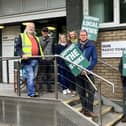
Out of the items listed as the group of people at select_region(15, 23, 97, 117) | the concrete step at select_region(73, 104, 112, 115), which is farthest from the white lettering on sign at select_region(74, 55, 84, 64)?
the concrete step at select_region(73, 104, 112, 115)

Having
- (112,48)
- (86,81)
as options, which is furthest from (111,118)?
(112,48)

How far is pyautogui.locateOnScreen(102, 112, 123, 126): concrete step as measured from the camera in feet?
22.9

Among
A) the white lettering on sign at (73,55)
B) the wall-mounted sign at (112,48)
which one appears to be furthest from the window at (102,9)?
the white lettering on sign at (73,55)

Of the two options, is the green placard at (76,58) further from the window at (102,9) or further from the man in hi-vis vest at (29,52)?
the window at (102,9)

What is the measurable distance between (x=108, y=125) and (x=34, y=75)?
1.82m

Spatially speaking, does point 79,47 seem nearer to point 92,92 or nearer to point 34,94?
point 92,92

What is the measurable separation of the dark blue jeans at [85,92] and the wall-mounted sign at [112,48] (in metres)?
1.53

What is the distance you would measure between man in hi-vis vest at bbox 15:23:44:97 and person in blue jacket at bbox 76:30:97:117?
3.10 feet

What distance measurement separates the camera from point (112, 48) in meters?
8.16

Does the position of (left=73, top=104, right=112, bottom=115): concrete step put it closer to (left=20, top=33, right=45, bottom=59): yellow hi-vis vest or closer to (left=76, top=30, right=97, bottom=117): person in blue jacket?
(left=76, top=30, right=97, bottom=117): person in blue jacket

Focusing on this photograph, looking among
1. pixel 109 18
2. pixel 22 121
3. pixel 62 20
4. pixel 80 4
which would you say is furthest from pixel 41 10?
pixel 22 121

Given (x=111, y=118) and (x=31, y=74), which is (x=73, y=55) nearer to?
(x=31, y=74)

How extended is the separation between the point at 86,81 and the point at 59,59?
91 cm

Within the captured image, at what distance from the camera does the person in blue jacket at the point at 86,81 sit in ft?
22.1
